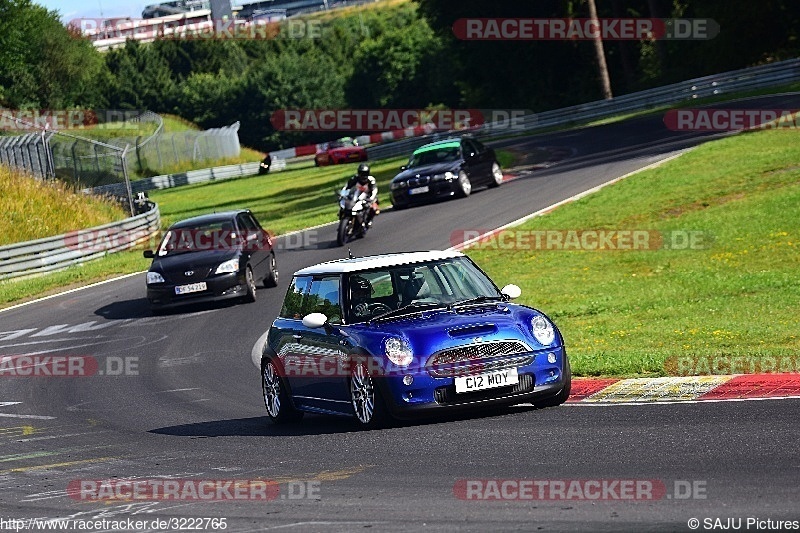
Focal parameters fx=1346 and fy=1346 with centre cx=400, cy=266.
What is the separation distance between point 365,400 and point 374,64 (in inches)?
4017

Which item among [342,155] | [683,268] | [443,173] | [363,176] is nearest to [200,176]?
[342,155]

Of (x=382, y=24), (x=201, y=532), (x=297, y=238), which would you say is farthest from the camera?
(x=382, y=24)

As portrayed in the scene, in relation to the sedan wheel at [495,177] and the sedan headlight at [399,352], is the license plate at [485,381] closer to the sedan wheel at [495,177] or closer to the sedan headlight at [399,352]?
the sedan headlight at [399,352]

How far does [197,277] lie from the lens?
23.5 metres

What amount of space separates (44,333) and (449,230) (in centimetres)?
997

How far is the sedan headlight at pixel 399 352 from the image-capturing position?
10797 mm

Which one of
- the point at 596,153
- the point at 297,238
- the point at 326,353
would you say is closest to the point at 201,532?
the point at 326,353

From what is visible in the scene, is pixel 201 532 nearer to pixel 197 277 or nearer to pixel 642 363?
pixel 642 363

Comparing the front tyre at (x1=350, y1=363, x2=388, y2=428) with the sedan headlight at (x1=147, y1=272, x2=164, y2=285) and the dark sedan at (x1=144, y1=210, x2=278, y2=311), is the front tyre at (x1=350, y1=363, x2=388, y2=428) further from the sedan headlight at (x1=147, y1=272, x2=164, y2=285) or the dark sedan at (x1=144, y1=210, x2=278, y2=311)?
the sedan headlight at (x1=147, y1=272, x2=164, y2=285)

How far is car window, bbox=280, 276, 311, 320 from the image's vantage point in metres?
12.7

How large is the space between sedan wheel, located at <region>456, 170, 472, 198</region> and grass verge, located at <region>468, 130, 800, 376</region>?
4669mm

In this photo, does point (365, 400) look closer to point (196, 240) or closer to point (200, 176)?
point (196, 240)

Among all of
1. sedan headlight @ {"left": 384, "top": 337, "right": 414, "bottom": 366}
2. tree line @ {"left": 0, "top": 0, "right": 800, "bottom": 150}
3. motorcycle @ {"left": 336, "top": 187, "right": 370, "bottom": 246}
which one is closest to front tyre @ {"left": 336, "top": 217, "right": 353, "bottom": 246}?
motorcycle @ {"left": 336, "top": 187, "right": 370, "bottom": 246}

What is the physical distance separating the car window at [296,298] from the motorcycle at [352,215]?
16231 mm
